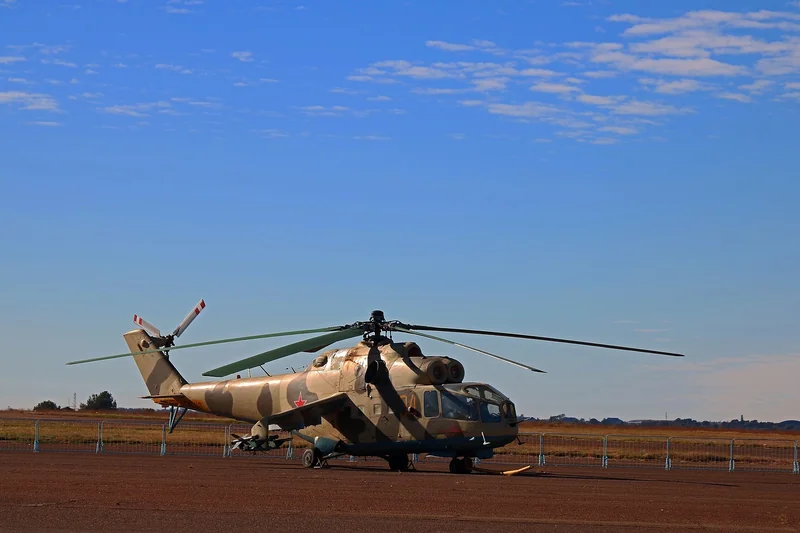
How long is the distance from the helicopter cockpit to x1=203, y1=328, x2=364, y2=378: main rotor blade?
9.92 feet

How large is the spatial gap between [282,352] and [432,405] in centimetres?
437

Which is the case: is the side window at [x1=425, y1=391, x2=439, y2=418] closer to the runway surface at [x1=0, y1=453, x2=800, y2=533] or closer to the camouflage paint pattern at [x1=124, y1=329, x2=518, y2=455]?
the camouflage paint pattern at [x1=124, y1=329, x2=518, y2=455]

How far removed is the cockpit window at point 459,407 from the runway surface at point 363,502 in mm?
1967

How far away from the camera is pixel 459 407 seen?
95.3 feet

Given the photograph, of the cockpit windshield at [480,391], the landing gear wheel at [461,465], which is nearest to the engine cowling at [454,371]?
the cockpit windshield at [480,391]

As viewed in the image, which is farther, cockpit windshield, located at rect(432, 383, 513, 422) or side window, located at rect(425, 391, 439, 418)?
side window, located at rect(425, 391, 439, 418)

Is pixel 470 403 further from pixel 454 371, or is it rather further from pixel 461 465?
pixel 461 465

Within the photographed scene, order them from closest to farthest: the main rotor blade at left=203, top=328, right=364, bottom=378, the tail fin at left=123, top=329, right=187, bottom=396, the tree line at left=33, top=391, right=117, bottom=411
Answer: the main rotor blade at left=203, top=328, right=364, bottom=378
the tail fin at left=123, top=329, right=187, bottom=396
the tree line at left=33, top=391, right=117, bottom=411

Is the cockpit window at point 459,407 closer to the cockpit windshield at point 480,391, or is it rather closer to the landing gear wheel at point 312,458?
the cockpit windshield at point 480,391

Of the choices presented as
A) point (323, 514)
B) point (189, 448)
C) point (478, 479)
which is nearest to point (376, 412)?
point (478, 479)

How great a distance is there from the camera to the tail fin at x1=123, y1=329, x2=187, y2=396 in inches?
1460

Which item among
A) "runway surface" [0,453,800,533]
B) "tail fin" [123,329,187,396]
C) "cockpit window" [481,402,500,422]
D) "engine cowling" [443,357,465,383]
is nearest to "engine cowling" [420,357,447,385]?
"engine cowling" [443,357,465,383]

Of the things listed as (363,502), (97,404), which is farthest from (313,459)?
(97,404)

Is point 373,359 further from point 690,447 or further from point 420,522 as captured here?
Result: point 690,447
